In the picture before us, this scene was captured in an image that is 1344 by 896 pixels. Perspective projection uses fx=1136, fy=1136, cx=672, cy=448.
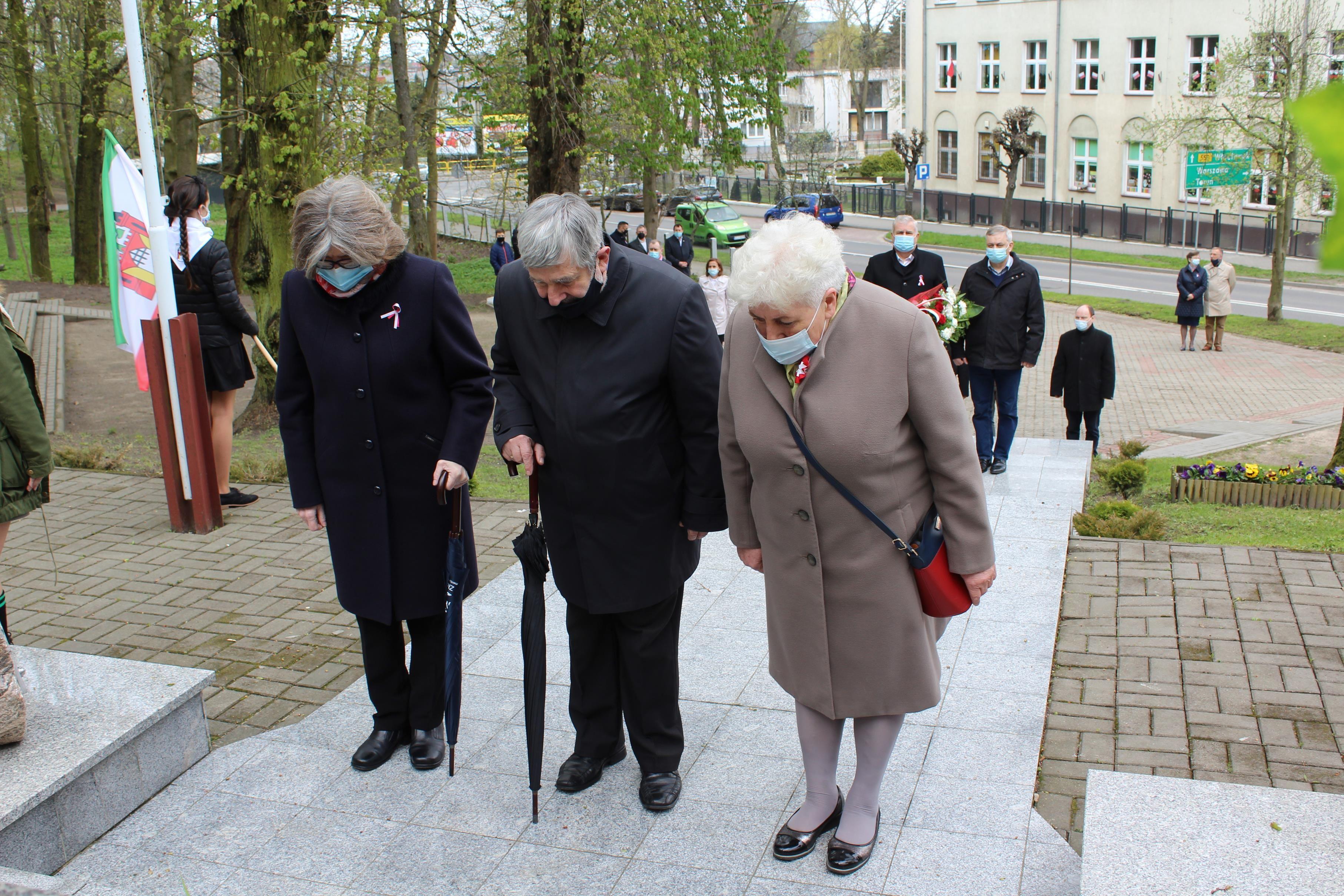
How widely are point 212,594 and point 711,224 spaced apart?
3215 centimetres

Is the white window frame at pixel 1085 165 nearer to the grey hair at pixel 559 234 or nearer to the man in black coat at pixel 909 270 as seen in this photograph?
the man in black coat at pixel 909 270

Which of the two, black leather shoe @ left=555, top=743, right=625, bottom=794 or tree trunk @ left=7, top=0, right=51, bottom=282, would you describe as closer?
black leather shoe @ left=555, top=743, right=625, bottom=794

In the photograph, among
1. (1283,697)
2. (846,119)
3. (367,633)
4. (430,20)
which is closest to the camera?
(367,633)

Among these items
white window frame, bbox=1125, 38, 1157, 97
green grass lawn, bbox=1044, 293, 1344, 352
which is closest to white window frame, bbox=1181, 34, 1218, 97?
white window frame, bbox=1125, 38, 1157, 97

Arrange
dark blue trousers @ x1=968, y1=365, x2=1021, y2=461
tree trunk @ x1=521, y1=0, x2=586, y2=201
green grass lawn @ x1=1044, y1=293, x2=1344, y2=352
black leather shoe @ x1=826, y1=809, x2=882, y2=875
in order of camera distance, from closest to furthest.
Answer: black leather shoe @ x1=826, y1=809, x2=882, y2=875, dark blue trousers @ x1=968, y1=365, x2=1021, y2=461, tree trunk @ x1=521, y1=0, x2=586, y2=201, green grass lawn @ x1=1044, y1=293, x2=1344, y2=352

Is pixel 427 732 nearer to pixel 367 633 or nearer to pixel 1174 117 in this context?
pixel 367 633

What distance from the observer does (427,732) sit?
3984 mm

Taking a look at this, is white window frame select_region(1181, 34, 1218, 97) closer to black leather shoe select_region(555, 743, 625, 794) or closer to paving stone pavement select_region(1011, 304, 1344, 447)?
paving stone pavement select_region(1011, 304, 1344, 447)

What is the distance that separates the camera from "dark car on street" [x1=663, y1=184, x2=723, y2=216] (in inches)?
1617

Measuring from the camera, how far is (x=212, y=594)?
18.8ft

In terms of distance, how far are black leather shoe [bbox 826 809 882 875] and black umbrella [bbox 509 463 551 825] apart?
0.91m

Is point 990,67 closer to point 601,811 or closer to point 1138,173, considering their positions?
point 1138,173

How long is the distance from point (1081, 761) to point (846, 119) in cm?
7961

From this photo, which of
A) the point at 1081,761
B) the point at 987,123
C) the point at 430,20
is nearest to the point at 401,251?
the point at 1081,761
